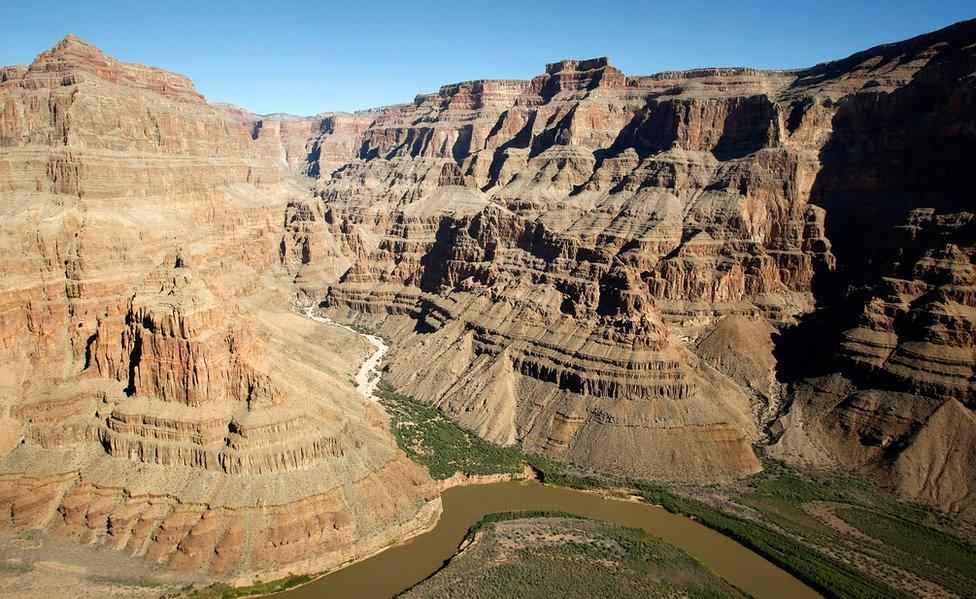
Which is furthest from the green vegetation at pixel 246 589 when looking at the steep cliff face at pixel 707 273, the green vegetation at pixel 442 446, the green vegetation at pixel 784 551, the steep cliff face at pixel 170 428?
the green vegetation at pixel 784 551

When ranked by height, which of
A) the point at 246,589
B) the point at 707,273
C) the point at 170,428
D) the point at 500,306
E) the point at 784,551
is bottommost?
the point at 246,589

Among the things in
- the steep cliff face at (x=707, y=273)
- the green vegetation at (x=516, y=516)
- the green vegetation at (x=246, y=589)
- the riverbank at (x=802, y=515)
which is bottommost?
the green vegetation at (x=246, y=589)

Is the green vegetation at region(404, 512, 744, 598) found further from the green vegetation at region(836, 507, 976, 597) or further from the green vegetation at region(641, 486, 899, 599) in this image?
the green vegetation at region(836, 507, 976, 597)

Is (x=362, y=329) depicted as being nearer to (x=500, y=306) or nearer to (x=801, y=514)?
(x=500, y=306)

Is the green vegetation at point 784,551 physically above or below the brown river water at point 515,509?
above

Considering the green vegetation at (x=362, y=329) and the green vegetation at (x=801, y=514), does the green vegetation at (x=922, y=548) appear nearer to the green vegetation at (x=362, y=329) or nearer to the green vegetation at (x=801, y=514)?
the green vegetation at (x=801, y=514)

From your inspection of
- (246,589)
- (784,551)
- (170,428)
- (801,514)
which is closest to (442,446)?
(246,589)

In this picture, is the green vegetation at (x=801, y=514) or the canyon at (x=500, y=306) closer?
the green vegetation at (x=801, y=514)
